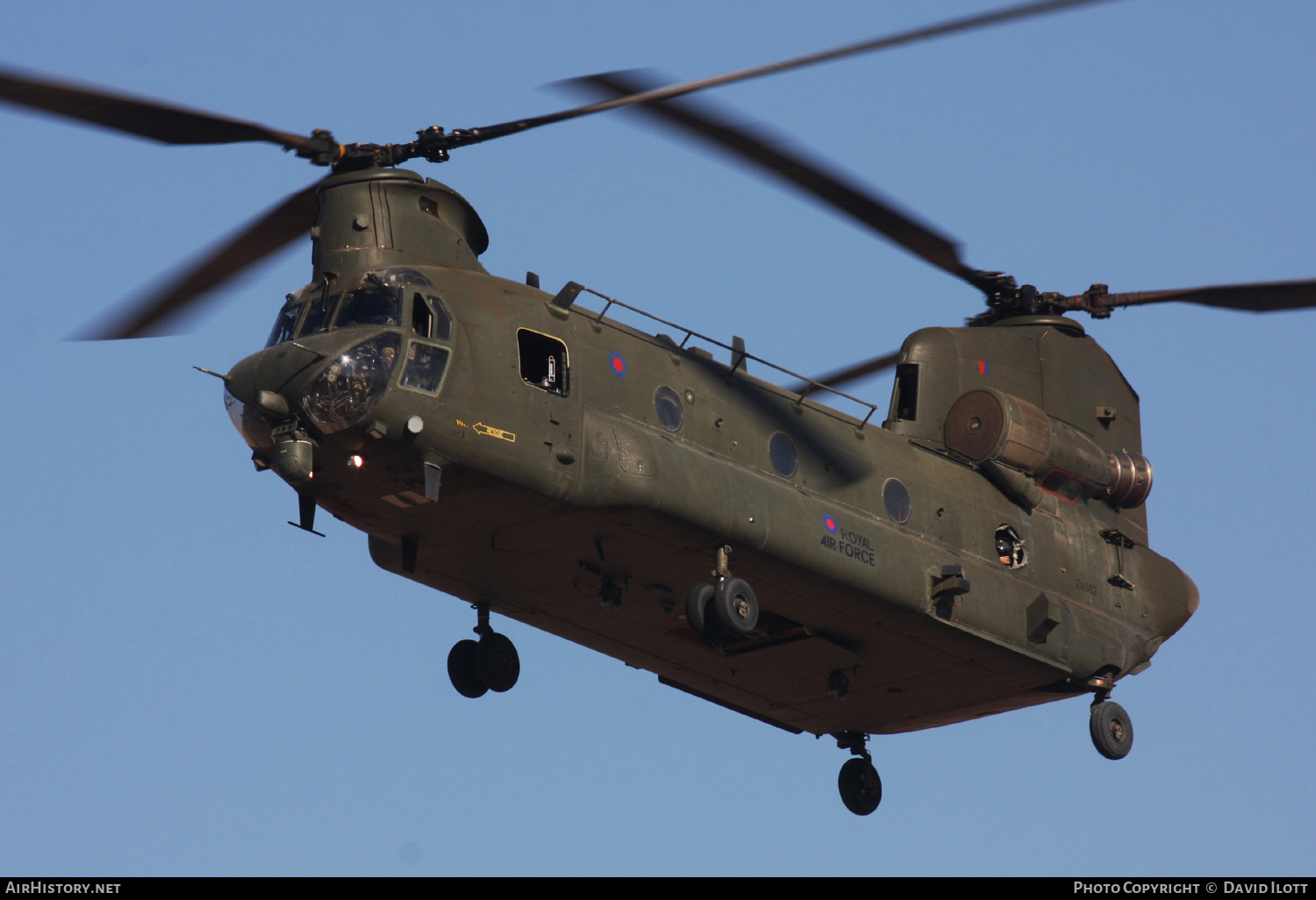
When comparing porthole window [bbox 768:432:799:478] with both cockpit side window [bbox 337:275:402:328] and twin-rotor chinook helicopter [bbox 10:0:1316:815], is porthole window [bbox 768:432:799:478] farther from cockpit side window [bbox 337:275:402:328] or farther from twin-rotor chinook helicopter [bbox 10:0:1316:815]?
cockpit side window [bbox 337:275:402:328]

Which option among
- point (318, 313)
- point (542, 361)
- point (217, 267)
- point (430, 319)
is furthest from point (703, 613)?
point (217, 267)

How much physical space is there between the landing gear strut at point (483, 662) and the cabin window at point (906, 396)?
776 cm

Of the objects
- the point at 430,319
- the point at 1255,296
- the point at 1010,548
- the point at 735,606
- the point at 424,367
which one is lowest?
the point at 735,606

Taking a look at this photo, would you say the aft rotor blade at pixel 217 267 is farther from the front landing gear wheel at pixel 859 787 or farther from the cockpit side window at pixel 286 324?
the front landing gear wheel at pixel 859 787

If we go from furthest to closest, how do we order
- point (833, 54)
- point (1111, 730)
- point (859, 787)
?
1. point (859, 787)
2. point (1111, 730)
3. point (833, 54)

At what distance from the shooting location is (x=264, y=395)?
966 inches

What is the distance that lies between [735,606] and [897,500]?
4.38 metres

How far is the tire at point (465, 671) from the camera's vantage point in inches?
1112

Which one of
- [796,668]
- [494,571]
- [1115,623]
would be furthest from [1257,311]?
[494,571]

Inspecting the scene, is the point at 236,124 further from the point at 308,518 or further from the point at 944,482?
the point at 944,482

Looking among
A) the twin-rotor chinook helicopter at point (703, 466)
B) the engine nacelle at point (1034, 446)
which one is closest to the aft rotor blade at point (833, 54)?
the twin-rotor chinook helicopter at point (703, 466)

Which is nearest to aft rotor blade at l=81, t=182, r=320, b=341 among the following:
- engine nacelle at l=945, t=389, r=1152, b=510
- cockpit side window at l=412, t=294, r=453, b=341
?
cockpit side window at l=412, t=294, r=453, b=341

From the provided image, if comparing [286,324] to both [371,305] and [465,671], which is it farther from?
[465,671]

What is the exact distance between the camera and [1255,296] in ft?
105
